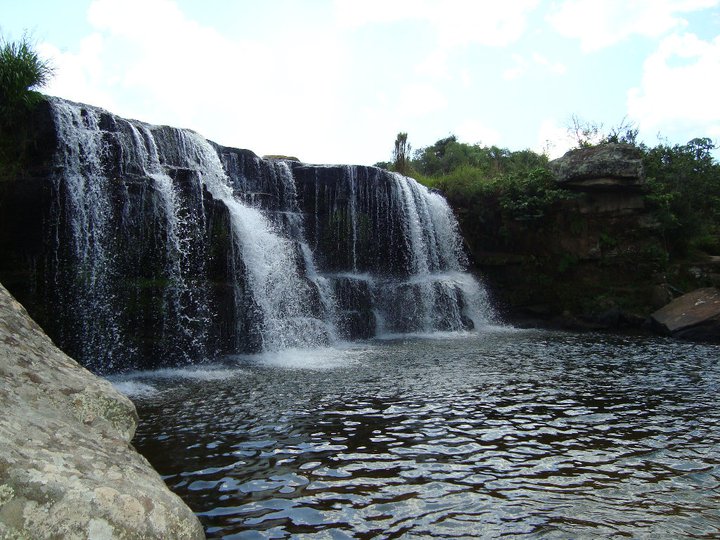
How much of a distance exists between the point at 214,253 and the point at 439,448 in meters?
9.36

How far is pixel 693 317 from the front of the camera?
16.3 m

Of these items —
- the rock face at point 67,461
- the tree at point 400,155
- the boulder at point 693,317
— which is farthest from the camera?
the tree at point 400,155

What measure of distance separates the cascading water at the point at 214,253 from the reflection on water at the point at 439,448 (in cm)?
192

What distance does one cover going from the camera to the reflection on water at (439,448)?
4285mm

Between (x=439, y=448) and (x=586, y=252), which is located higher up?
(x=586, y=252)

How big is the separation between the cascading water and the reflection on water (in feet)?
6.30

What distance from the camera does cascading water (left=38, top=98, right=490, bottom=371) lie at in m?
11.7

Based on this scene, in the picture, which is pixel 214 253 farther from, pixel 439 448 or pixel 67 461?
pixel 67 461

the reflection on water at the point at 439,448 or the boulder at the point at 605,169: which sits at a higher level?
the boulder at the point at 605,169

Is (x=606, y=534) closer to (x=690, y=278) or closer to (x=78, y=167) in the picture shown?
(x=78, y=167)

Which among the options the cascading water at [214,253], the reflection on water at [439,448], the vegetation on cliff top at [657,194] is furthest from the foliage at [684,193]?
the reflection on water at [439,448]

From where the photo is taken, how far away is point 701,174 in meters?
23.5

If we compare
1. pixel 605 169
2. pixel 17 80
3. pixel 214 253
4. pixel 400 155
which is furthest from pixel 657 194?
pixel 17 80

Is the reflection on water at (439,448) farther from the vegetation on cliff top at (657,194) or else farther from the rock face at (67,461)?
the vegetation on cliff top at (657,194)
